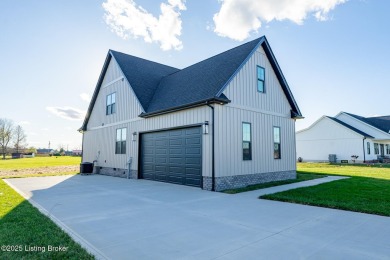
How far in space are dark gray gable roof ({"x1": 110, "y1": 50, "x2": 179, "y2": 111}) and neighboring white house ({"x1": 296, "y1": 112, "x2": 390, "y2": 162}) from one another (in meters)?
23.2

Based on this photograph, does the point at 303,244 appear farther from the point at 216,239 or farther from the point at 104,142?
the point at 104,142

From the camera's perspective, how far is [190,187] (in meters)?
10.7

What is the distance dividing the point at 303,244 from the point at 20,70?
19.1 metres

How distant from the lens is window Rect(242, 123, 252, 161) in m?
11.1

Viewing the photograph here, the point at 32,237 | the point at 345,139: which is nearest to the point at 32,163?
the point at 32,237

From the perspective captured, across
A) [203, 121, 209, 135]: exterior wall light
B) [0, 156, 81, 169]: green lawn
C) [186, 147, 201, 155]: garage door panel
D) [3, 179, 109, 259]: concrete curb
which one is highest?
[203, 121, 209, 135]: exterior wall light

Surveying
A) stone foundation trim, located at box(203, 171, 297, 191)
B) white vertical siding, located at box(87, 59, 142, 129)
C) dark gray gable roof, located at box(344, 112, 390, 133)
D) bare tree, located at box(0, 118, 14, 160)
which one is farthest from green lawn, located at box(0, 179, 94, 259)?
bare tree, located at box(0, 118, 14, 160)

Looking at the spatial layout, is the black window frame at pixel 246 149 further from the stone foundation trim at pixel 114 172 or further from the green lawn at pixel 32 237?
the green lawn at pixel 32 237

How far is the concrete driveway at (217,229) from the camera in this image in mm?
3754

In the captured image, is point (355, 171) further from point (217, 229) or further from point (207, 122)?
point (217, 229)

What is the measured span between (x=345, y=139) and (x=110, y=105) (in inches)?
1101

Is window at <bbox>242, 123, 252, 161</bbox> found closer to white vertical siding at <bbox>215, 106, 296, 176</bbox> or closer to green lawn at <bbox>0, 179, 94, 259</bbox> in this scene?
white vertical siding at <bbox>215, 106, 296, 176</bbox>

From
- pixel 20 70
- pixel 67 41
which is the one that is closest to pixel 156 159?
pixel 67 41

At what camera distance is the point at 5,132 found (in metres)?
57.4
